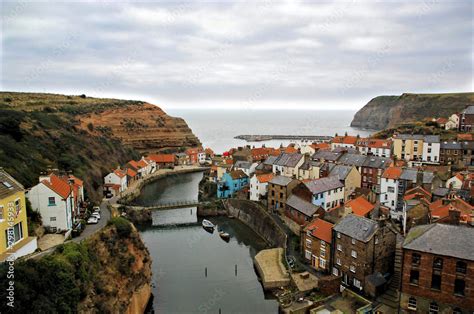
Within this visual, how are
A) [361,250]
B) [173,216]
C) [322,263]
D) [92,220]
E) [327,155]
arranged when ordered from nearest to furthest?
[361,250], [322,263], [92,220], [173,216], [327,155]

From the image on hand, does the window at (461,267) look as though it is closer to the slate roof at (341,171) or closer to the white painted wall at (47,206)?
the slate roof at (341,171)

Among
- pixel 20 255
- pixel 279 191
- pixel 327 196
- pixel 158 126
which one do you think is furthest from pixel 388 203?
pixel 158 126

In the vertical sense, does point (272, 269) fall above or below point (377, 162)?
below

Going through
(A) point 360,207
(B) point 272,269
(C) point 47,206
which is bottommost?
(B) point 272,269

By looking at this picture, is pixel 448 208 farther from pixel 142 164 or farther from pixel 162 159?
pixel 162 159

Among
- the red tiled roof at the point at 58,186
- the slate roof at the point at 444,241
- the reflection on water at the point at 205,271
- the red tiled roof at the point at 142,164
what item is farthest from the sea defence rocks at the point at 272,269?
the red tiled roof at the point at 142,164

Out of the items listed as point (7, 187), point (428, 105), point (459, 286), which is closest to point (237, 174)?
point (7, 187)

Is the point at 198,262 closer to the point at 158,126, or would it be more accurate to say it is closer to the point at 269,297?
the point at 269,297
